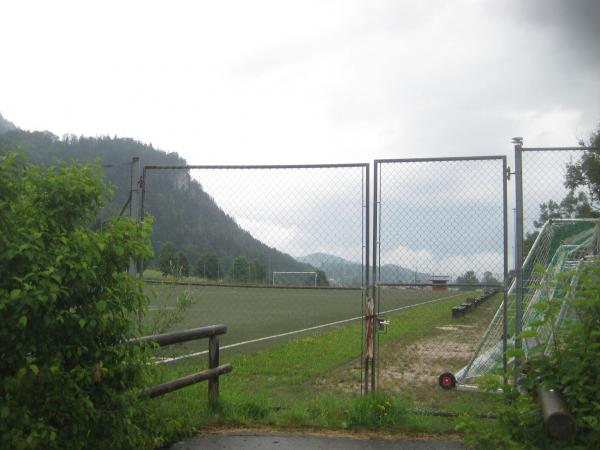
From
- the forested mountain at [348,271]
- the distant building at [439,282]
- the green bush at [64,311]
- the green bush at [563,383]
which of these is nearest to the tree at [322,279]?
the forested mountain at [348,271]

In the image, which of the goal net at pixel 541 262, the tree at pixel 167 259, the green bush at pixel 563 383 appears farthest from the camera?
the goal net at pixel 541 262

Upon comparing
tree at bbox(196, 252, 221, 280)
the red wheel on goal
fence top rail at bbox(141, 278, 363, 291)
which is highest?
tree at bbox(196, 252, 221, 280)

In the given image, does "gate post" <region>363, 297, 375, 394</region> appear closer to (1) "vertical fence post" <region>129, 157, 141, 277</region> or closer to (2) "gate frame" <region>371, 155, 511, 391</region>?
(2) "gate frame" <region>371, 155, 511, 391</region>

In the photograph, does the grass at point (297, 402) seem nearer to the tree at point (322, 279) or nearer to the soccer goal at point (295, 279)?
the tree at point (322, 279)

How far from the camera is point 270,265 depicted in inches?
281

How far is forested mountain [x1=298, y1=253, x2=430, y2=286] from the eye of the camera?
6758mm

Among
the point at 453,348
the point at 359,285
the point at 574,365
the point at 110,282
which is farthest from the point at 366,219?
the point at 453,348

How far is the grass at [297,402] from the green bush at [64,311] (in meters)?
1.40

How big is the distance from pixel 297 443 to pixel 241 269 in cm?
214

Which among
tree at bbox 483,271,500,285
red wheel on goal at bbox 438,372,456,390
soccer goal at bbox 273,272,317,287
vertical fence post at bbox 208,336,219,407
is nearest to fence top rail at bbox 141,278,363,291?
soccer goal at bbox 273,272,317,287

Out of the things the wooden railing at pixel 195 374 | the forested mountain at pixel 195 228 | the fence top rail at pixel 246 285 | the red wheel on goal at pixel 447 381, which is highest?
the forested mountain at pixel 195 228

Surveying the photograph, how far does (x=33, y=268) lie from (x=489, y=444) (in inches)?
113

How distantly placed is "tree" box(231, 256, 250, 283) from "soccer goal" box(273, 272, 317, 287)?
34 centimetres

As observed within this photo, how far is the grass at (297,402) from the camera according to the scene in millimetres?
6301
